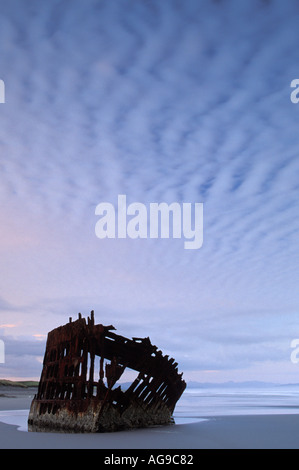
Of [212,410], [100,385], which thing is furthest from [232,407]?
[100,385]

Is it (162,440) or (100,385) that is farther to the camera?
(100,385)

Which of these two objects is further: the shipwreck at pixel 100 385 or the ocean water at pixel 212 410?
the ocean water at pixel 212 410

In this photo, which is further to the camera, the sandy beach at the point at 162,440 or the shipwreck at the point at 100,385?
the shipwreck at the point at 100,385

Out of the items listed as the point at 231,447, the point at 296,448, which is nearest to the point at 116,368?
the point at 231,447

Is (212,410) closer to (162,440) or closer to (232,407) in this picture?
(232,407)

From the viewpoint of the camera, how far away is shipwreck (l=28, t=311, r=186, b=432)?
41.3 ft

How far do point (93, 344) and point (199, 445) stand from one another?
432 cm

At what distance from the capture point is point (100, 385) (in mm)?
12391

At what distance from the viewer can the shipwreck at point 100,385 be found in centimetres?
1260

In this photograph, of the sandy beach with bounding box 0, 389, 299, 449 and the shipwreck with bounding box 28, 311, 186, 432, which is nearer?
the sandy beach with bounding box 0, 389, 299, 449

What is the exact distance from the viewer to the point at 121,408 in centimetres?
1317

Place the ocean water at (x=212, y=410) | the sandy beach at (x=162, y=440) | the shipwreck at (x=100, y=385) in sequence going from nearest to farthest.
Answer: the sandy beach at (x=162, y=440)
the shipwreck at (x=100, y=385)
the ocean water at (x=212, y=410)

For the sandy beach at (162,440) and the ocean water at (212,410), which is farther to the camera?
the ocean water at (212,410)

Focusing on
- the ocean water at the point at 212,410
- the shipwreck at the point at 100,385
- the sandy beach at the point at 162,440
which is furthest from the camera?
the ocean water at the point at 212,410
